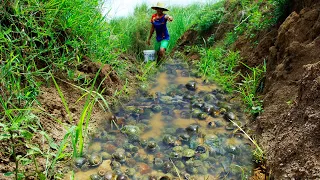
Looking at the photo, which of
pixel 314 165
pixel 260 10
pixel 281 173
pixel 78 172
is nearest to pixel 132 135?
pixel 78 172

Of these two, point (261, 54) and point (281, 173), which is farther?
point (261, 54)

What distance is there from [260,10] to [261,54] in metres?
1.46

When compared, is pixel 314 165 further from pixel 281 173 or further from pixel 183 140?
pixel 183 140

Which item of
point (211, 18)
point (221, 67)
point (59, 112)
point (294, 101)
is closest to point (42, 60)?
point (59, 112)

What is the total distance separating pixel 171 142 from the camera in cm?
287

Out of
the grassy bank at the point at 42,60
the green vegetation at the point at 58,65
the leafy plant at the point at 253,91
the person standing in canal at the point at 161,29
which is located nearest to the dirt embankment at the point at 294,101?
the leafy plant at the point at 253,91

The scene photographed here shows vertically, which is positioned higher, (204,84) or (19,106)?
(19,106)

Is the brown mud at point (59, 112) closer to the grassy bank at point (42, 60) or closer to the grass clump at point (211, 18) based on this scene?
the grassy bank at point (42, 60)

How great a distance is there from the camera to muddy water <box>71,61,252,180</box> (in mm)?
2465

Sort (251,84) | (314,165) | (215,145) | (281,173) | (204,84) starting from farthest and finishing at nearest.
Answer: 1. (204,84)
2. (251,84)
3. (215,145)
4. (281,173)
5. (314,165)

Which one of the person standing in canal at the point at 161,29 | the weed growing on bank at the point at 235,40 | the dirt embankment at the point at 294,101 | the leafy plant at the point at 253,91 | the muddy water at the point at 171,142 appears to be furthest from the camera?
the person standing in canal at the point at 161,29

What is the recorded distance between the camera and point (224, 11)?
22.1 feet

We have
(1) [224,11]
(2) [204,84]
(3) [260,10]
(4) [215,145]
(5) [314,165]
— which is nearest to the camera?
(5) [314,165]

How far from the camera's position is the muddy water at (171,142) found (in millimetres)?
2465
